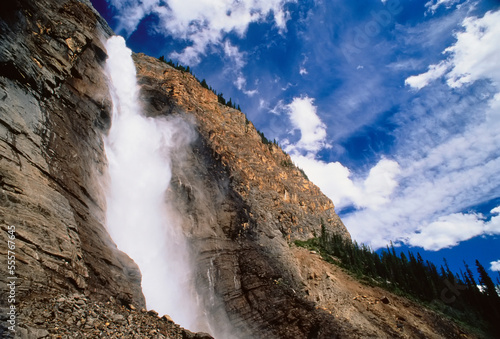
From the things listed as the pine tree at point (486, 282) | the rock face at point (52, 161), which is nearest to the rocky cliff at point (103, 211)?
the rock face at point (52, 161)

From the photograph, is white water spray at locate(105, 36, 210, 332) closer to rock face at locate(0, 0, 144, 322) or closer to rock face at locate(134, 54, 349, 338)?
rock face at locate(134, 54, 349, 338)

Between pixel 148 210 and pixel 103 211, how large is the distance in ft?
31.1

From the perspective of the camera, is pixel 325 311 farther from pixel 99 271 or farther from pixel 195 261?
pixel 99 271

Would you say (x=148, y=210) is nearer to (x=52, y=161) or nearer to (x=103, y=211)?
(x=103, y=211)

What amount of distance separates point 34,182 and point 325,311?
2842 cm

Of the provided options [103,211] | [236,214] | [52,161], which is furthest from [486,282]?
[52,161]

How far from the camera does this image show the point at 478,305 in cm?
5456

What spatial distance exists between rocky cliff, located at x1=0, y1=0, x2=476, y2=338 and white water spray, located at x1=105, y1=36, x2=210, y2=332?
1628 mm

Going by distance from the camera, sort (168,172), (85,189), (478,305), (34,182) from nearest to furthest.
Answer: (34,182)
(85,189)
(168,172)
(478,305)

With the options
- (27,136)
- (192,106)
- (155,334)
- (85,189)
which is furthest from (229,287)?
(192,106)

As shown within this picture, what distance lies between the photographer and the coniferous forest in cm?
A: 4538

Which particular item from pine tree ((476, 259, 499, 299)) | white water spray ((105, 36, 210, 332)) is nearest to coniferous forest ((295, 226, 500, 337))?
pine tree ((476, 259, 499, 299))

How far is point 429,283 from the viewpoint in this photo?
54469 millimetres

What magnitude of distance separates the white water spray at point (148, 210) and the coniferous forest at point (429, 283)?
2496 cm
